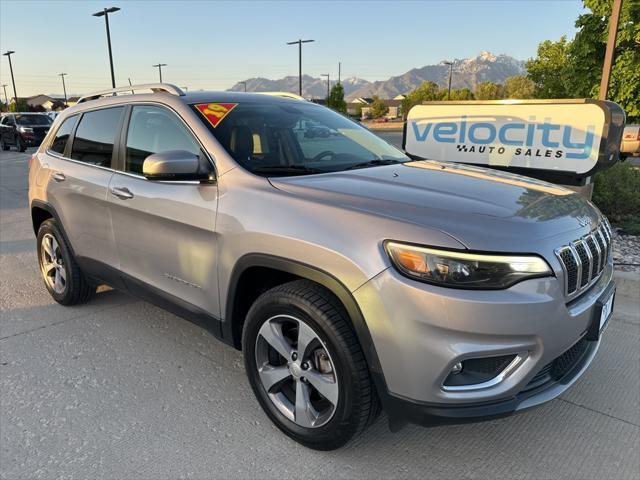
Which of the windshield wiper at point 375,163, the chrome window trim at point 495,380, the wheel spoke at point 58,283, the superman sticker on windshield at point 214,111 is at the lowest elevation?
the wheel spoke at point 58,283

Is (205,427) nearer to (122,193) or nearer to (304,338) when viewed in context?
(304,338)

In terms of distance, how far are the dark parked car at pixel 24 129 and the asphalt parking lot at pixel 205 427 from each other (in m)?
22.4

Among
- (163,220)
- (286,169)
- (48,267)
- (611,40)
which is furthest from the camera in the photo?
(611,40)

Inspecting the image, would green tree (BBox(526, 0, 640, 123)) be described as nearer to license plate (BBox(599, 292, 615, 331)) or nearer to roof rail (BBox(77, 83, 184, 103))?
license plate (BBox(599, 292, 615, 331))

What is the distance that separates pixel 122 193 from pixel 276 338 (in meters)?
1.53

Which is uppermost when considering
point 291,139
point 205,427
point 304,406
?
point 291,139

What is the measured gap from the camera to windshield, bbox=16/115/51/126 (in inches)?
910

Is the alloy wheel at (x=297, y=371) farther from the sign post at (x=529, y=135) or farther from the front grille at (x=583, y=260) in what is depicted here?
the sign post at (x=529, y=135)

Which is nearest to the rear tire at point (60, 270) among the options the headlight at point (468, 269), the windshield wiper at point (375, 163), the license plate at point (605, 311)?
the windshield wiper at point (375, 163)

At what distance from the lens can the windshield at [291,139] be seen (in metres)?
2.83

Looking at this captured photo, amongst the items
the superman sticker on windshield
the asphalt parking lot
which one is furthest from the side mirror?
the asphalt parking lot

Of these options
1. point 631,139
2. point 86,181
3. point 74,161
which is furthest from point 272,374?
point 631,139

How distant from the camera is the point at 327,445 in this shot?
7.79 ft

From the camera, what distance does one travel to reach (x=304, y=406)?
2.44 meters
